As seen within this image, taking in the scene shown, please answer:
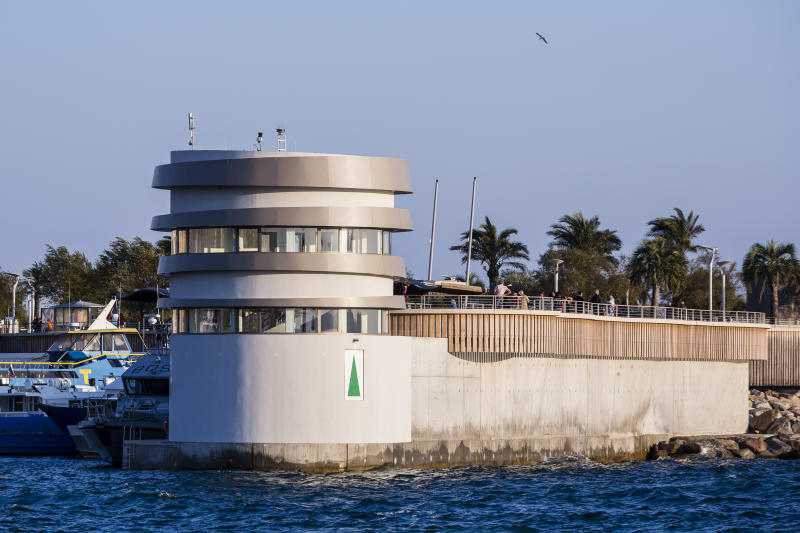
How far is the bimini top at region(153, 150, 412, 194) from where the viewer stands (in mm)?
59469

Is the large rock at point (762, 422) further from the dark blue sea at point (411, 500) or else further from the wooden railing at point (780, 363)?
the wooden railing at point (780, 363)

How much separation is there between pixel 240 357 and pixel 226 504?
28.6 ft

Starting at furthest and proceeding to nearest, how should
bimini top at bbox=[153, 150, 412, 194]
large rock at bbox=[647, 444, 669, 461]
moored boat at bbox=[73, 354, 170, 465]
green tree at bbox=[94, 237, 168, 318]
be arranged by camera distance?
green tree at bbox=[94, 237, 168, 318], large rock at bbox=[647, 444, 669, 461], moored boat at bbox=[73, 354, 170, 465], bimini top at bbox=[153, 150, 412, 194]

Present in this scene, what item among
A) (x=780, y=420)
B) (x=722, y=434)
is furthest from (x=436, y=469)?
(x=780, y=420)

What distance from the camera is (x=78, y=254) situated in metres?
143

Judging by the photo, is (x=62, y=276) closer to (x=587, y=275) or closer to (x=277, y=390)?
(x=587, y=275)

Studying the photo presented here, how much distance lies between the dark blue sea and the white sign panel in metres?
3.08

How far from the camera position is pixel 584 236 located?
11600cm

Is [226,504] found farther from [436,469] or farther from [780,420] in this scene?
[780,420]

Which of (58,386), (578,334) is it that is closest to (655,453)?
(578,334)

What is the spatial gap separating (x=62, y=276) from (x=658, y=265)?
58972 millimetres

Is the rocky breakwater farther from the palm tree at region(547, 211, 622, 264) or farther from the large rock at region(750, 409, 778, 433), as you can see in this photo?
the palm tree at region(547, 211, 622, 264)

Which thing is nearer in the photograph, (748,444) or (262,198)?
(262,198)

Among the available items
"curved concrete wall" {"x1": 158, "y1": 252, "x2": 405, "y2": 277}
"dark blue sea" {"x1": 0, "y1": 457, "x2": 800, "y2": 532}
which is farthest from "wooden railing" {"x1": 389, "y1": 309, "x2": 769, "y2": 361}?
"dark blue sea" {"x1": 0, "y1": 457, "x2": 800, "y2": 532}
